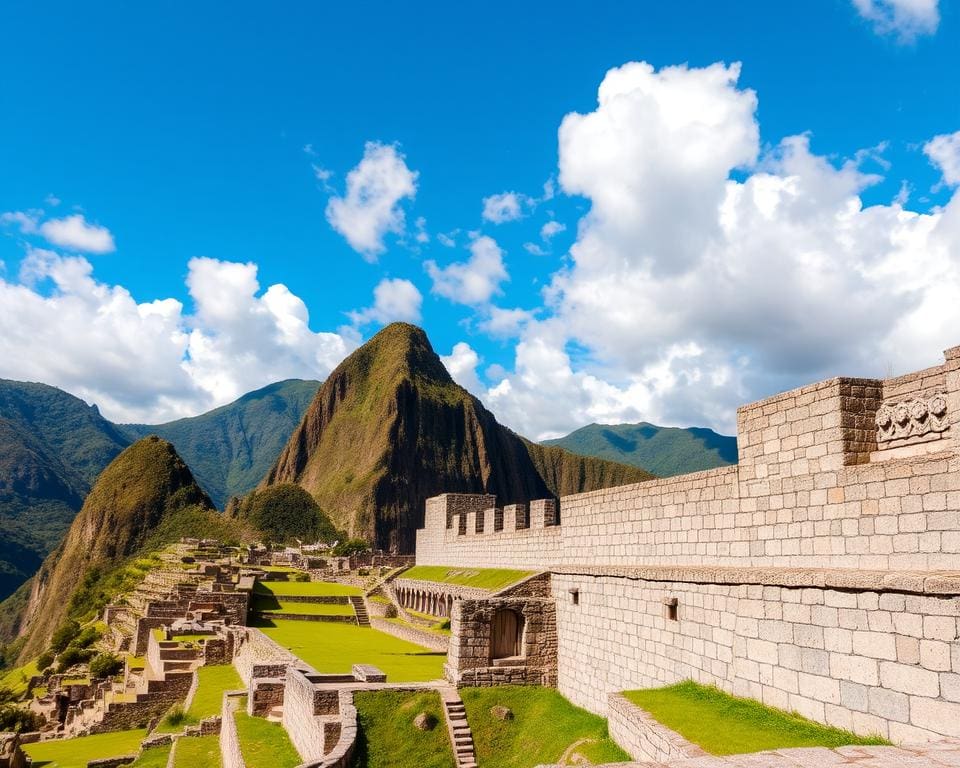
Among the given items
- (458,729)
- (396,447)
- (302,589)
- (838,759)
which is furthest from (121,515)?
(838,759)

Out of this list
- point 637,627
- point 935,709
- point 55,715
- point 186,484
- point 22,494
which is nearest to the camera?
point 935,709

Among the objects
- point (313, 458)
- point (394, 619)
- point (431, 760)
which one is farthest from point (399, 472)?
point (431, 760)

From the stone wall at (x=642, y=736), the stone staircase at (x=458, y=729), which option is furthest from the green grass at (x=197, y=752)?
the stone wall at (x=642, y=736)

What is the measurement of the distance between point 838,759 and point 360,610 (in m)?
31.4

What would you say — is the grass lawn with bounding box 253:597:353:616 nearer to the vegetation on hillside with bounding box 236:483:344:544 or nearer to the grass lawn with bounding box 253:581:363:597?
the grass lawn with bounding box 253:581:363:597

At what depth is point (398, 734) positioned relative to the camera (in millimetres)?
12852

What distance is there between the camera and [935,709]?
640 centimetres

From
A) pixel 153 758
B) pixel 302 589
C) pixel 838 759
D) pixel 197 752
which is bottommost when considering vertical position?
pixel 153 758

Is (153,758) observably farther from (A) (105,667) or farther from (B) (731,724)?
(A) (105,667)

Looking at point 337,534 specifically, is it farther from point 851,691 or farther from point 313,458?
point 851,691

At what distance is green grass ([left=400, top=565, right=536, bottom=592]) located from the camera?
845 inches

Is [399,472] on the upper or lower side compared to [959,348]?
upper

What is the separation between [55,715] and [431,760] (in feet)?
65.7

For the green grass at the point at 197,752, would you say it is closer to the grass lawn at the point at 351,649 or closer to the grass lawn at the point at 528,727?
the grass lawn at the point at 351,649
